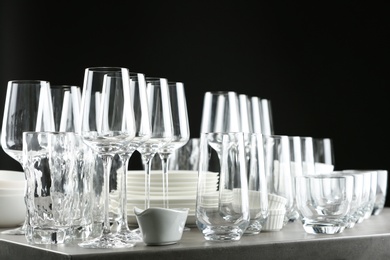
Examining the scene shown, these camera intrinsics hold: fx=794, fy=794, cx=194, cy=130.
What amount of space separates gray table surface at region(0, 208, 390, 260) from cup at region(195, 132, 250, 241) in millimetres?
38

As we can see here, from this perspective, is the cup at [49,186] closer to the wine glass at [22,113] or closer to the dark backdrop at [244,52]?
the wine glass at [22,113]

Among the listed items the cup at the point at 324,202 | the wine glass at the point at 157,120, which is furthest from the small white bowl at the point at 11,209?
the cup at the point at 324,202

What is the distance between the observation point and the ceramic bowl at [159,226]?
1.62 metres

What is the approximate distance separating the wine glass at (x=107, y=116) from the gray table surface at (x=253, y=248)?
82mm

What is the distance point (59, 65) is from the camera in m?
4.79

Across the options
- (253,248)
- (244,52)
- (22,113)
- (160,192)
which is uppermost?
(244,52)

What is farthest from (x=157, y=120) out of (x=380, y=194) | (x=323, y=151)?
(x=323, y=151)

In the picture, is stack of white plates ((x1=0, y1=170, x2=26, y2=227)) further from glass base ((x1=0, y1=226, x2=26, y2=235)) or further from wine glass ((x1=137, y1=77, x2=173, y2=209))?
wine glass ((x1=137, y1=77, x2=173, y2=209))

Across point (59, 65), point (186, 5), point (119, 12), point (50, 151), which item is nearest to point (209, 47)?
point (186, 5)

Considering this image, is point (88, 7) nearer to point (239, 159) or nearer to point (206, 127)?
point (206, 127)

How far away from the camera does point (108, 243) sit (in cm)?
159

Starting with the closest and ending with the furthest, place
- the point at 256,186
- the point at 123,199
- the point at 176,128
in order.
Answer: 1. the point at 123,199
2. the point at 256,186
3. the point at 176,128

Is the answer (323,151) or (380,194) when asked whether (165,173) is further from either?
(323,151)

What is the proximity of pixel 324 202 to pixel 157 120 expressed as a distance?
17.5 inches
